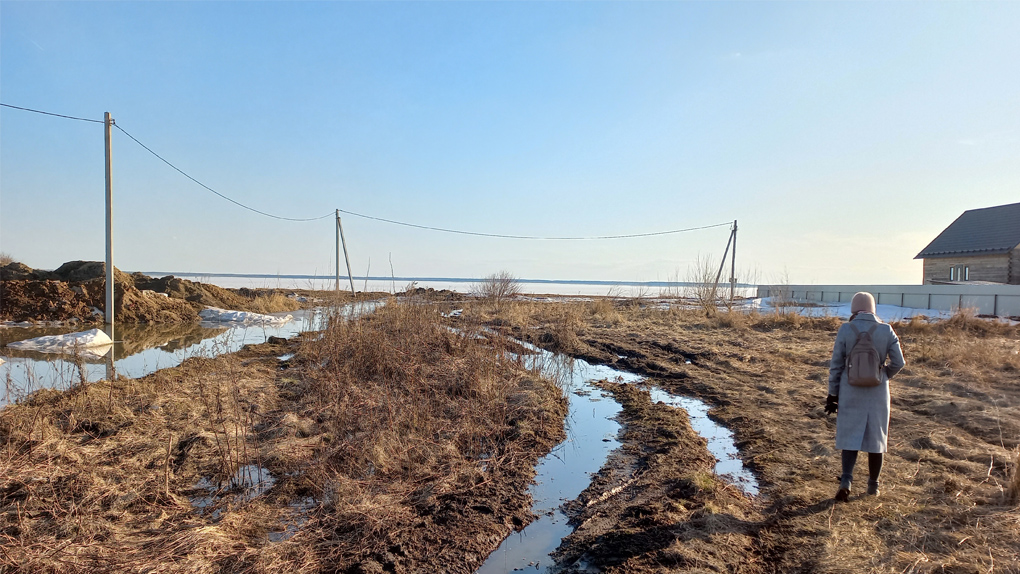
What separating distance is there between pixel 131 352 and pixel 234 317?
8502mm

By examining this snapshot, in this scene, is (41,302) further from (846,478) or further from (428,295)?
(846,478)

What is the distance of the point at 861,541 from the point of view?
358 cm

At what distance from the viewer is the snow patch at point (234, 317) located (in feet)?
64.0

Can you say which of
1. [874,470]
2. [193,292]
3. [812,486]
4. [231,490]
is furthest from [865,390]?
[193,292]

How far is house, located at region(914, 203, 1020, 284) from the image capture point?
26.3 meters

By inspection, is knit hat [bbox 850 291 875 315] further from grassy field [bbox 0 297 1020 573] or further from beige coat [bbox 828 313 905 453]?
grassy field [bbox 0 297 1020 573]

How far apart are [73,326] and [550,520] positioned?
17.7 meters

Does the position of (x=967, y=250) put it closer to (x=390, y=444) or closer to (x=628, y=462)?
(x=628, y=462)

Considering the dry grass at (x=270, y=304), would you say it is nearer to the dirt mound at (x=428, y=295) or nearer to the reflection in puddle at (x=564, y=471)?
the dirt mound at (x=428, y=295)

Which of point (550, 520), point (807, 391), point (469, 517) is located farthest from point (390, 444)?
point (807, 391)

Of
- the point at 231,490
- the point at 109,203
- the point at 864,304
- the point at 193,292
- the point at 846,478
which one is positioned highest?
the point at 109,203

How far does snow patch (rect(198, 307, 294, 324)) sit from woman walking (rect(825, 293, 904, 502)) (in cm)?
1844

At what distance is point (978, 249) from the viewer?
27.9 metres

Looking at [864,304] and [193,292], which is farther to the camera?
[193,292]
